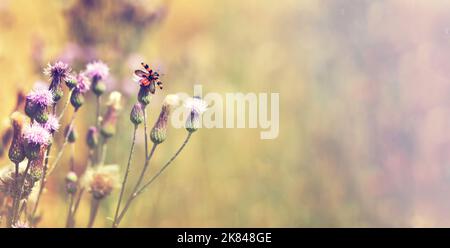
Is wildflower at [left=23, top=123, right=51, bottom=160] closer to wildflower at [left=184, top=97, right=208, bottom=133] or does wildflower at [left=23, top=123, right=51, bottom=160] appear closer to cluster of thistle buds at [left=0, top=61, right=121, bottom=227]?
cluster of thistle buds at [left=0, top=61, right=121, bottom=227]

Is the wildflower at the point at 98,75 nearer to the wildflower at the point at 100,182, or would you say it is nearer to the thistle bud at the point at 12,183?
the wildflower at the point at 100,182

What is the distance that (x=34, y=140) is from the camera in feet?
5.06

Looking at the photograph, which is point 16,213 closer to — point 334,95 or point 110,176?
point 110,176

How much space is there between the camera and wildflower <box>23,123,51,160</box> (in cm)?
154

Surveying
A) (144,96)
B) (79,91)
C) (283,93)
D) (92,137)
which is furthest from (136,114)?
(283,93)

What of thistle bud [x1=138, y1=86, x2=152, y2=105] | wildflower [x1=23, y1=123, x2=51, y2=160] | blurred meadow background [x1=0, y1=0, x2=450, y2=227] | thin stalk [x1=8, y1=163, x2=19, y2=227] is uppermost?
blurred meadow background [x1=0, y1=0, x2=450, y2=227]

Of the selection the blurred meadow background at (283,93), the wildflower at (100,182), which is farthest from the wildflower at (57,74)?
the blurred meadow background at (283,93)

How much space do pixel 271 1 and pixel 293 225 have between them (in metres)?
1.22

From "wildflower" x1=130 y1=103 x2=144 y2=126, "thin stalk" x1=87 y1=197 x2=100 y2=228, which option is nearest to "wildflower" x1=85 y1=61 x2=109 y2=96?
"wildflower" x1=130 y1=103 x2=144 y2=126

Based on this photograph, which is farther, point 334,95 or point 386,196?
point 334,95

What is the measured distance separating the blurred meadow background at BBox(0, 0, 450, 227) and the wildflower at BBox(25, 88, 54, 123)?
0.59 m

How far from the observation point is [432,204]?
261 centimetres

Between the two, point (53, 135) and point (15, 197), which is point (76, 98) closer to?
point (53, 135)
